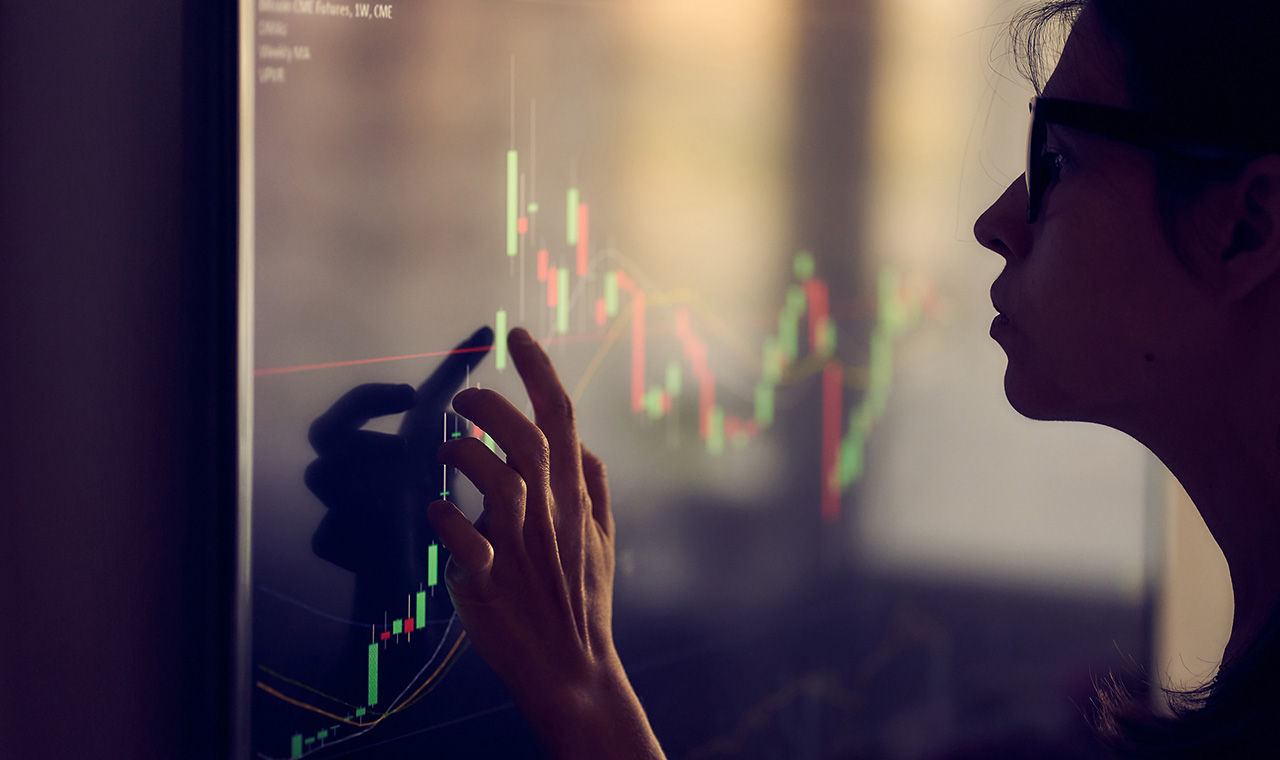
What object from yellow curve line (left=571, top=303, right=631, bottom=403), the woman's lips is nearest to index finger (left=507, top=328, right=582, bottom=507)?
yellow curve line (left=571, top=303, right=631, bottom=403)

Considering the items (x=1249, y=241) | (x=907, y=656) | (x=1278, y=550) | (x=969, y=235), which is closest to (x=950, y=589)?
(x=907, y=656)

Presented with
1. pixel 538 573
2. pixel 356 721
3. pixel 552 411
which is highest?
pixel 552 411

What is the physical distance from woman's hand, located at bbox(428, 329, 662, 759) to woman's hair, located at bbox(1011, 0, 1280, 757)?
43 centimetres

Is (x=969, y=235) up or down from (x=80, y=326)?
up

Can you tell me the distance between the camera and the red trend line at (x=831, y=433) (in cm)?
126

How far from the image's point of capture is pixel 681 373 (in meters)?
1.11

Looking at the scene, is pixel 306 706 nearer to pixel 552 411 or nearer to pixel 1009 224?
pixel 552 411

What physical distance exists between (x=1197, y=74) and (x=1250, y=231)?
0.11 meters

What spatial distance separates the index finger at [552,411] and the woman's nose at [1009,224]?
37 centimetres

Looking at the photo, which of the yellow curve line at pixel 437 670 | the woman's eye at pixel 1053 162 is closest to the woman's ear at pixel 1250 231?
the woman's eye at pixel 1053 162

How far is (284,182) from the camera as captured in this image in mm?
770

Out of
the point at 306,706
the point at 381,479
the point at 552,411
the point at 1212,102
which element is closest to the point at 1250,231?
the point at 1212,102

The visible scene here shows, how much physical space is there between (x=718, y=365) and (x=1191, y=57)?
55 cm

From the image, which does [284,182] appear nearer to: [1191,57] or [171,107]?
[171,107]
